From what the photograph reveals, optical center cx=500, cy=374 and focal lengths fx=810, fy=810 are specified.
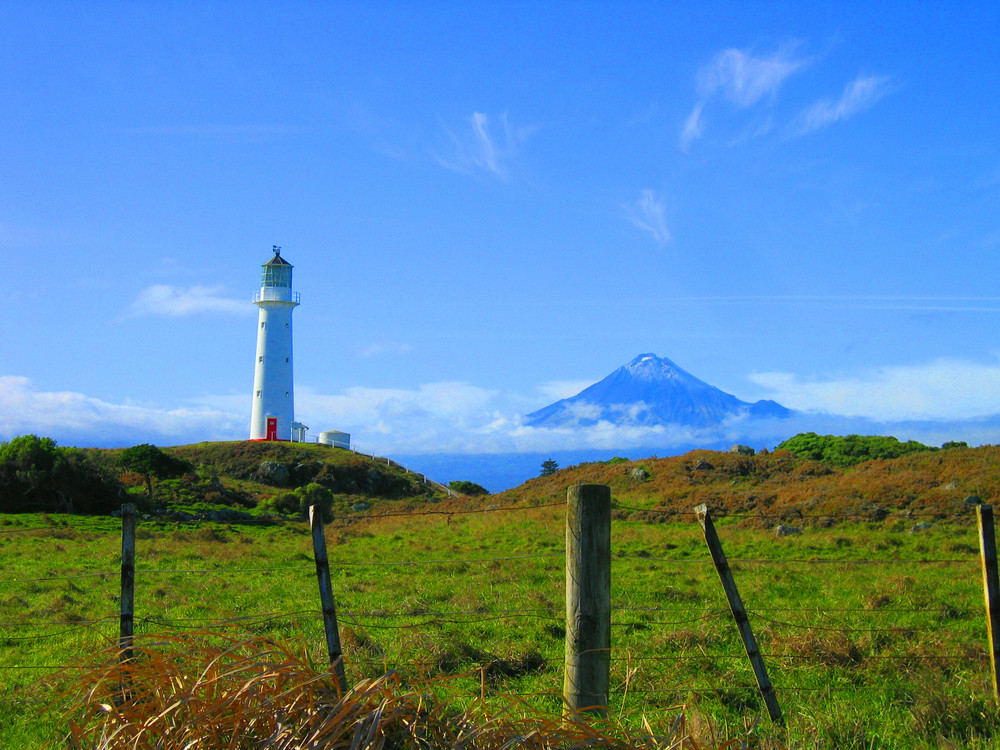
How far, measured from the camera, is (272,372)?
70.6 metres

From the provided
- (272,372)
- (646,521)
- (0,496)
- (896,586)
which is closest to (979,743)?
(896,586)

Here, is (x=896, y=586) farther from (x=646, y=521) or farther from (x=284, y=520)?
(x=284, y=520)

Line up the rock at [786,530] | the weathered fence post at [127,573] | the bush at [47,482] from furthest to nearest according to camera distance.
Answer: the bush at [47,482] → the rock at [786,530] → the weathered fence post at [127,573]

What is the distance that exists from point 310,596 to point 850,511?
751 inches

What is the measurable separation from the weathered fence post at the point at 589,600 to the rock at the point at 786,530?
61.8ft

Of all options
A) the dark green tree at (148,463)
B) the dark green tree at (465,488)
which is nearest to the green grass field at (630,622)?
the dark green tree at (148,463)

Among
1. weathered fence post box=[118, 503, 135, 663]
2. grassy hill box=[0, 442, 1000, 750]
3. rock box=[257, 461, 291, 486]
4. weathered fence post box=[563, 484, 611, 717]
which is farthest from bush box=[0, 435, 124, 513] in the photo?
weathered fence post box=[563, 484, 611, 717]

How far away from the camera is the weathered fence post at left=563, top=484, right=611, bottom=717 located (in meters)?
4.70

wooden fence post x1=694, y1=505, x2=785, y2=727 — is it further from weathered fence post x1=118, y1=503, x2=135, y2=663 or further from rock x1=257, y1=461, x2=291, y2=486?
rock x1=257, y1=461, x2=291, y2=486

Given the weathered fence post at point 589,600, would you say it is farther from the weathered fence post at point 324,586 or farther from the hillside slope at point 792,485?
the hillside slope at point 792,485

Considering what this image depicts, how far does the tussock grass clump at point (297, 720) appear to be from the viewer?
3.56 metres

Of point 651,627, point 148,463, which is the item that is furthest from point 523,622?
point 148,463

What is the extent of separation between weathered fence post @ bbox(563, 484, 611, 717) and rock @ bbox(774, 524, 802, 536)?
18847 mm

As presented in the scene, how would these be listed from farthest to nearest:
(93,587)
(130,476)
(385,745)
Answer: (130,476) < (93,587) < (385,745)
